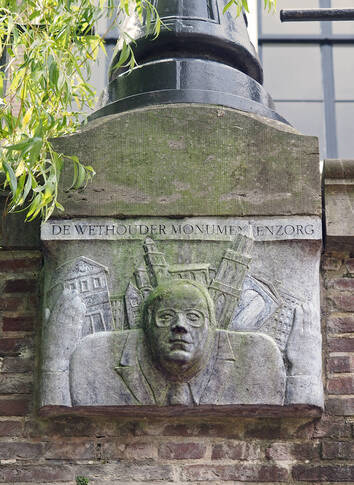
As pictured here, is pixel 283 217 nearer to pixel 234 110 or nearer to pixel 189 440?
pixel 234 110

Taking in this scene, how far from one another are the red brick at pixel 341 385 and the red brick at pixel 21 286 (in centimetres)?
131

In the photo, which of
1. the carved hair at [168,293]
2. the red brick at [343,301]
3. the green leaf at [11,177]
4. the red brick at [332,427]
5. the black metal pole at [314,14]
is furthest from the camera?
the black metal pole at [314,14]

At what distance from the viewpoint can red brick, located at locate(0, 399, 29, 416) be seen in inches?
207

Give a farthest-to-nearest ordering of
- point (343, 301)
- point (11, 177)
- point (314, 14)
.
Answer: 1. point (314, 14)
2. point (343, 301)
3. point (11, 177)

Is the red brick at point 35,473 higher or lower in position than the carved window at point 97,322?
lower

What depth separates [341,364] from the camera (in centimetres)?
533

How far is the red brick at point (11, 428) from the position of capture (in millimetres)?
5219

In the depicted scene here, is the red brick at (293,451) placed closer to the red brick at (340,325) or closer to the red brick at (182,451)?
the red brick at (182,451)

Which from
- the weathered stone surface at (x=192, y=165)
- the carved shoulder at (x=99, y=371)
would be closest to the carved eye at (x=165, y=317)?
the carved shoulder at (x=99, y=371)

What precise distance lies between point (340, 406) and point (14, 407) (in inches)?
52.5

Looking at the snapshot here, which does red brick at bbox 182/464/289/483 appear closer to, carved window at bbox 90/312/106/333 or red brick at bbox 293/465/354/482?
red brick at bbox 293/465/354/482

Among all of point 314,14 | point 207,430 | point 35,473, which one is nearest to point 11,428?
point 35,473

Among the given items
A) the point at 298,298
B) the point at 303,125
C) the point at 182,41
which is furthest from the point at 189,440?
the point at 303,125

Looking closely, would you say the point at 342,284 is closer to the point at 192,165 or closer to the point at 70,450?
the point at 192,165
